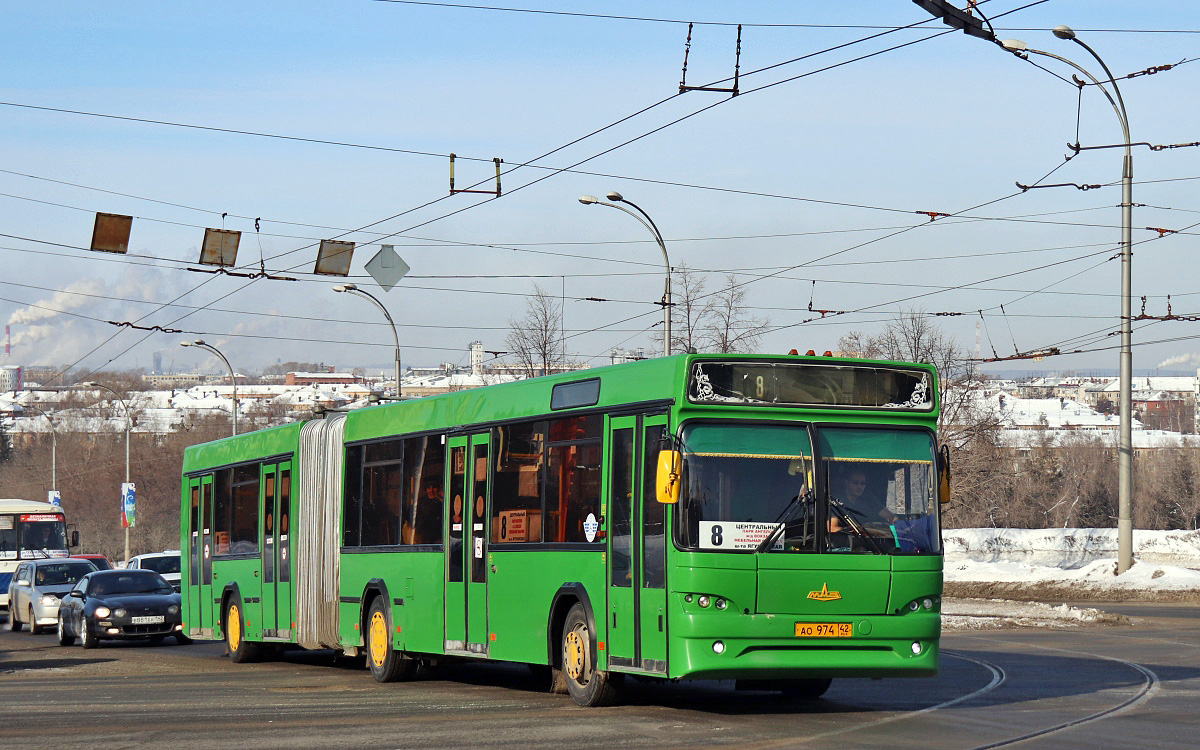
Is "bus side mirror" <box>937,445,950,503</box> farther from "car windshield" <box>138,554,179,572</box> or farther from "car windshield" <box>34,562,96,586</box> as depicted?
"car windshield" <box>138,554,179,572</box>

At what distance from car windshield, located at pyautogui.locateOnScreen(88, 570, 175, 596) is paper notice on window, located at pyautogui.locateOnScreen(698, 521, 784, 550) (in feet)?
56.6

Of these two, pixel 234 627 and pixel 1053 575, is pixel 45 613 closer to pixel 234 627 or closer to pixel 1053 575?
pixel 234 627

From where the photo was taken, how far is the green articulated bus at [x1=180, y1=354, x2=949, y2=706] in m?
11.8

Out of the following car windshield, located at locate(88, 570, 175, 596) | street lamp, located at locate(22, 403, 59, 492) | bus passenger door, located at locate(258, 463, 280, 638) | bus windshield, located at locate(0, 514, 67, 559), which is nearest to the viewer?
bus passenger door, located at locate(258, 463, 280, 638)

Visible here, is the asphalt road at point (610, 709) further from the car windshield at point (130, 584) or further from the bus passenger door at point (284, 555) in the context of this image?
the car windshield at point (130, 584)

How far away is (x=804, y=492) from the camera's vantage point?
1196cm

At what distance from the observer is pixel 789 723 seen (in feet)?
39.3

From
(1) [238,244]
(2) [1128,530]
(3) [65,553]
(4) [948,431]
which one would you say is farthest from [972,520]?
(1) [238,244]

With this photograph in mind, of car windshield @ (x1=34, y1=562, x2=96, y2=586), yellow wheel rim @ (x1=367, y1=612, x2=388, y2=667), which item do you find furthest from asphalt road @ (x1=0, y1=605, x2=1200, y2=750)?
car windshield @ (x1=34, y1=562, x2=96, y2=586)

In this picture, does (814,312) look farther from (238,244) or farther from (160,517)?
(160,517)

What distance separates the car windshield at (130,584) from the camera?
1049 inches

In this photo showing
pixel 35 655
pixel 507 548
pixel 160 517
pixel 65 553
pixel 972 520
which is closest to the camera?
pixel 507 548

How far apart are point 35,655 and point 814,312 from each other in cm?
1805

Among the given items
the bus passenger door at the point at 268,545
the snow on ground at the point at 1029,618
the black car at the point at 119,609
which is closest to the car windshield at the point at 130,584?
the black car at the point at 119,609
